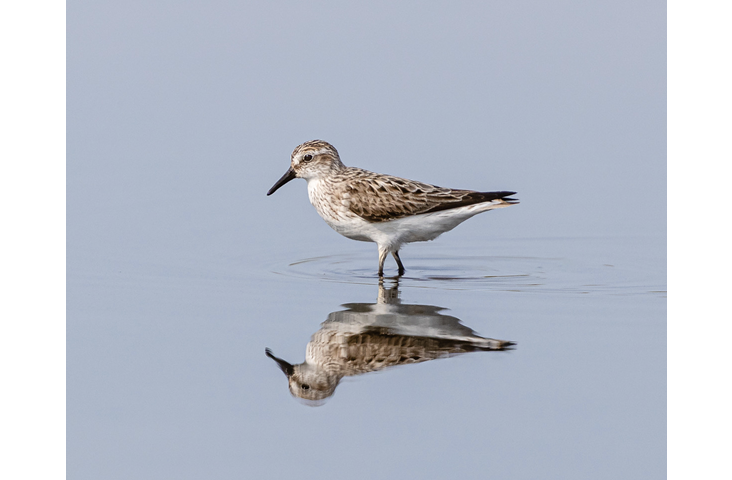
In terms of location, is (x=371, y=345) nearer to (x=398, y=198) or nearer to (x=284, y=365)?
(x=284, y=365)

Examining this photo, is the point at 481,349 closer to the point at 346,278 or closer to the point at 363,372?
the point at 363,372

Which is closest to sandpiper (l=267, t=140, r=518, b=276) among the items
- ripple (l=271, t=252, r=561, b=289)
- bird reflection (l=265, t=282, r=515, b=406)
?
ripple (l=271, t=252, r=561, b=289)

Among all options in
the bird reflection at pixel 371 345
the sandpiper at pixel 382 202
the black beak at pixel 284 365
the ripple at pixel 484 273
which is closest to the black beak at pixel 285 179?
the sandpiper at pixel 382 202

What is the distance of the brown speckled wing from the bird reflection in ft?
7.86

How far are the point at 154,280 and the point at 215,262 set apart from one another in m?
1.15

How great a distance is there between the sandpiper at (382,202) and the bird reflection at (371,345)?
7.89 ft

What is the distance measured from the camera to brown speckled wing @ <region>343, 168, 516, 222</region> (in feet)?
39.4

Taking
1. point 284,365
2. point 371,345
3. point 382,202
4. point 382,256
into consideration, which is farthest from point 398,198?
point 284,365

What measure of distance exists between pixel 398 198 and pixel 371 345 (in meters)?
3.78

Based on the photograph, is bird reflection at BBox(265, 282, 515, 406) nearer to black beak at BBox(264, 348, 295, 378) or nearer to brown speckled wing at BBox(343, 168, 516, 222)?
black beak at BBox(264, 348, 295, 378)

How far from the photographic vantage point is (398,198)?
39.8 feet

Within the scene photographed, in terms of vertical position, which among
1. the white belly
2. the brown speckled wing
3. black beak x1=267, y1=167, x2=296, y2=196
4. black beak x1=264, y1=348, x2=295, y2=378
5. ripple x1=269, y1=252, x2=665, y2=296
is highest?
black beak x1=267, y1=167, x2=296, y2=196

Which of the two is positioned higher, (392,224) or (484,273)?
(392,224)

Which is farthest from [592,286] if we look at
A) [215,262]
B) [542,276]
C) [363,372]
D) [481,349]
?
[215,262]
